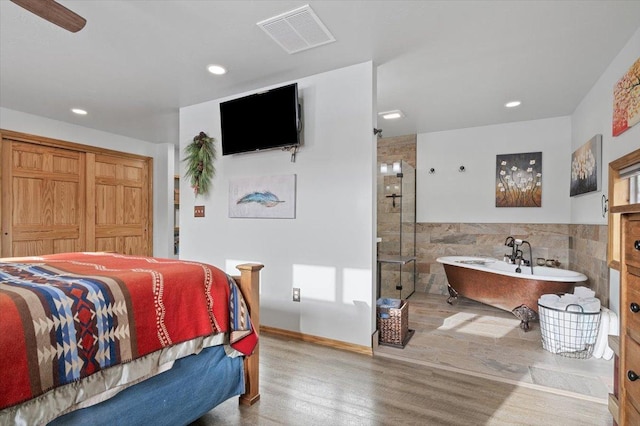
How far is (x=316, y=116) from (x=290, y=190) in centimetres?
75

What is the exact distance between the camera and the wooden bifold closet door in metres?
3.96

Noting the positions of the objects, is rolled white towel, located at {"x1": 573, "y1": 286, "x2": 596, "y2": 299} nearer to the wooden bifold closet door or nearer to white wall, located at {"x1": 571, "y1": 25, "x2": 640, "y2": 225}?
white wall, located at {"x1": 571, "y1": 25, "x2": 640, "y2": 225}

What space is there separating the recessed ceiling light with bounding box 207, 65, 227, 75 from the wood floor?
2541 mm

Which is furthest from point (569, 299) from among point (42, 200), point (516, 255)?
point (42, 200)

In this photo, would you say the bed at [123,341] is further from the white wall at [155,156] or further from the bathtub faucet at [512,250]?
the bathtub faucet at [512,250]

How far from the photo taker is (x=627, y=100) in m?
2.35

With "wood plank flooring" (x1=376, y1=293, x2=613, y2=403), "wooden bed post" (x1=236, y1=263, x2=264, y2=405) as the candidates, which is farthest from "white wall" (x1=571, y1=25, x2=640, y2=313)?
"wooden bed post" (x1=236, y1=263, x2=264, y2=405)

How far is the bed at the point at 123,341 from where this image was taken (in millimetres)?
1062

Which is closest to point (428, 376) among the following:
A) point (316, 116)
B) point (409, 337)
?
point (409, 337)

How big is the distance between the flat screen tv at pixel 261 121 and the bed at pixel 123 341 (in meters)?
1.58

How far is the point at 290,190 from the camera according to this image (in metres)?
3.11

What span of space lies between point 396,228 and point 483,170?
1529 mm

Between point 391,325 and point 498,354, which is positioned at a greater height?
point 391,325

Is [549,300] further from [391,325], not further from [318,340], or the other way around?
[318,340]
